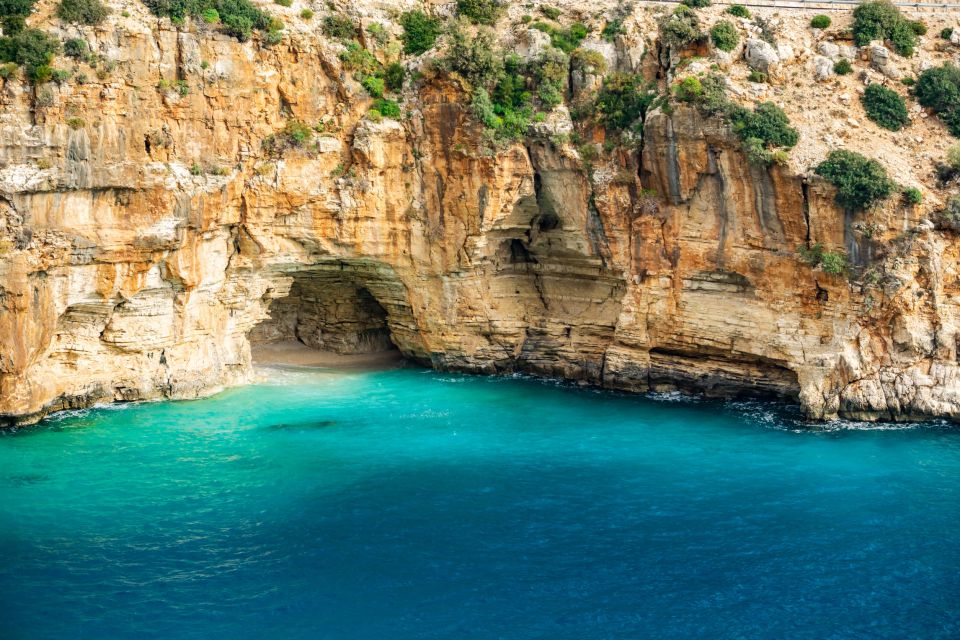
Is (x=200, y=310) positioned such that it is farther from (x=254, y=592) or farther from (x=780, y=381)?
(x=780, y=381)

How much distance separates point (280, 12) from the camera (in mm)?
40625

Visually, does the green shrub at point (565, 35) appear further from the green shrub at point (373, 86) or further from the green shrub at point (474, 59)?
the green shrub at point (373, 86)

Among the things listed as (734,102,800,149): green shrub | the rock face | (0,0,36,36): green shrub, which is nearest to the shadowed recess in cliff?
the rock face

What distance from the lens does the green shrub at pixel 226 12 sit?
3784 cm

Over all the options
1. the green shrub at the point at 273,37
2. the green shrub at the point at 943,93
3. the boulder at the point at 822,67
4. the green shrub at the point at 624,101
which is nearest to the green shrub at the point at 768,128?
the boulder at the point at 822,67

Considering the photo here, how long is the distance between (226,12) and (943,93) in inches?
1110

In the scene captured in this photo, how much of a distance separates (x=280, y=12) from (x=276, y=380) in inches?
621

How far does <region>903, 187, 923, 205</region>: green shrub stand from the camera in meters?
35.7

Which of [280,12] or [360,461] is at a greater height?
[280,12]

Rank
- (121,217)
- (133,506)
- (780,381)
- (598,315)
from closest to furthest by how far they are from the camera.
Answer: (133,506), (121,217), (780,381), (598,315)

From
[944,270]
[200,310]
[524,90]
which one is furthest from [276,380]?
[944,270]

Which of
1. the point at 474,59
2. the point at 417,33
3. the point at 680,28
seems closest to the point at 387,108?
the point at 417,33

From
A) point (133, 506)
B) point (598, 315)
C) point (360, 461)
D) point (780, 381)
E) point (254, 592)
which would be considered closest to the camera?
point (254, 592)

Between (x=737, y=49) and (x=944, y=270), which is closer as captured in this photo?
(x=944, y=270)
